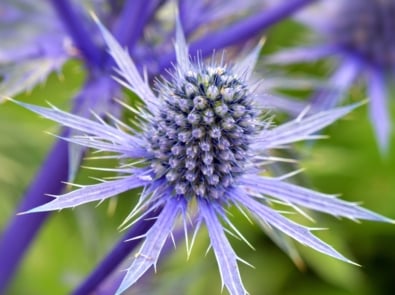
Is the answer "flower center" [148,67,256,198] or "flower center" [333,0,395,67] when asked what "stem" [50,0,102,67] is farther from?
"flower center" [333,0,395,67]

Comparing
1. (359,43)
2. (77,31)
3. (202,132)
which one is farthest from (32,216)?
(359,43)

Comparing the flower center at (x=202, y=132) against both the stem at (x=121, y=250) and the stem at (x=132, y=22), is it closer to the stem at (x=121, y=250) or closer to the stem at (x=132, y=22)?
the stem at (x=121, y=250)

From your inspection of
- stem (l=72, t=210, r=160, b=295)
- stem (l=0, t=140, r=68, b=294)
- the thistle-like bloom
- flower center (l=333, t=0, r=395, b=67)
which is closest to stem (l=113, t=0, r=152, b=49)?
stem (l=0, t=140, r=68, b=294)

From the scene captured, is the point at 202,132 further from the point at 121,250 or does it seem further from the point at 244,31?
the point at 244,31

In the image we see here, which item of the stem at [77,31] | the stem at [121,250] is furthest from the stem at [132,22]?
the stem at [121,250]

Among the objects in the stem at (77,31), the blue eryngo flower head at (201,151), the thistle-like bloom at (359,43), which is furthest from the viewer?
the thistle-like bloom at (359,43)

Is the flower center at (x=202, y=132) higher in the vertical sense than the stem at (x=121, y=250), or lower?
higher
